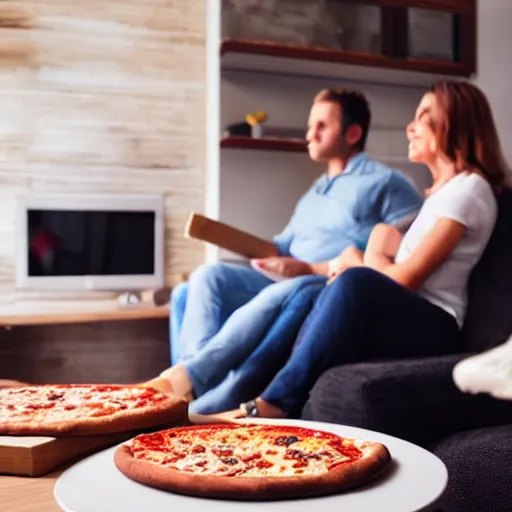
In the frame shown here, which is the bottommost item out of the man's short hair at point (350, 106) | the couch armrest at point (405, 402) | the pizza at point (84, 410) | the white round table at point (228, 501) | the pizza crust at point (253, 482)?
the couch armrest at point (405, 402)

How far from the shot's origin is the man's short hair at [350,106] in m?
2.50

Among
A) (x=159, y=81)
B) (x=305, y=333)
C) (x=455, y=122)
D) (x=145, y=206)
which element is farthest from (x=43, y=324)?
(x=455, y=122)

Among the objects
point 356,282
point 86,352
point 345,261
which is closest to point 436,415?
point 356,282

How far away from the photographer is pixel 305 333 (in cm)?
168

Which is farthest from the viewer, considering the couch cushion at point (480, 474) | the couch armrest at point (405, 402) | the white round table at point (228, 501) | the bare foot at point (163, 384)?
the bare foot at point (163, 384)

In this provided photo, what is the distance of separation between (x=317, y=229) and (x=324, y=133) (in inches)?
12.3

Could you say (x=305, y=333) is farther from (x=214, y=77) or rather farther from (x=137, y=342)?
(x=214, y=77)

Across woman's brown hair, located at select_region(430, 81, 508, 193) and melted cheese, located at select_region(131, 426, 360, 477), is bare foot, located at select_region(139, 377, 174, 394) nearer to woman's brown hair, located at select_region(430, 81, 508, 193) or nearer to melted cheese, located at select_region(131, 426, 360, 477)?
woman's brown hair, located at select_region(430, 81, 508, 193)

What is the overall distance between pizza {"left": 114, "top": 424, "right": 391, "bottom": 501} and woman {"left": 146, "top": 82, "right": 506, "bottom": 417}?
0.76 meters

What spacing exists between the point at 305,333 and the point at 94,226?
1.30 meters

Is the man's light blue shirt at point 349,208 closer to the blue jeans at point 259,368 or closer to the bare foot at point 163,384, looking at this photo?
the blue jeans at point 259,368

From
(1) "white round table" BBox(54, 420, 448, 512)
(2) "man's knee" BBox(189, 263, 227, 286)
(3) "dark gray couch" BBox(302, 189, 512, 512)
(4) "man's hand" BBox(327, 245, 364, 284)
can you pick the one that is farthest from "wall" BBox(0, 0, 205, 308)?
(1) "white round table" BBox(54, 420, 448, 512)

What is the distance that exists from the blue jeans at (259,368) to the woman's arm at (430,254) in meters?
0.29

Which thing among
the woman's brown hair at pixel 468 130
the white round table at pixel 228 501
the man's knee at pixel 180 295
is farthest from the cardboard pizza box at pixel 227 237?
the white round table at pixel 228 501
